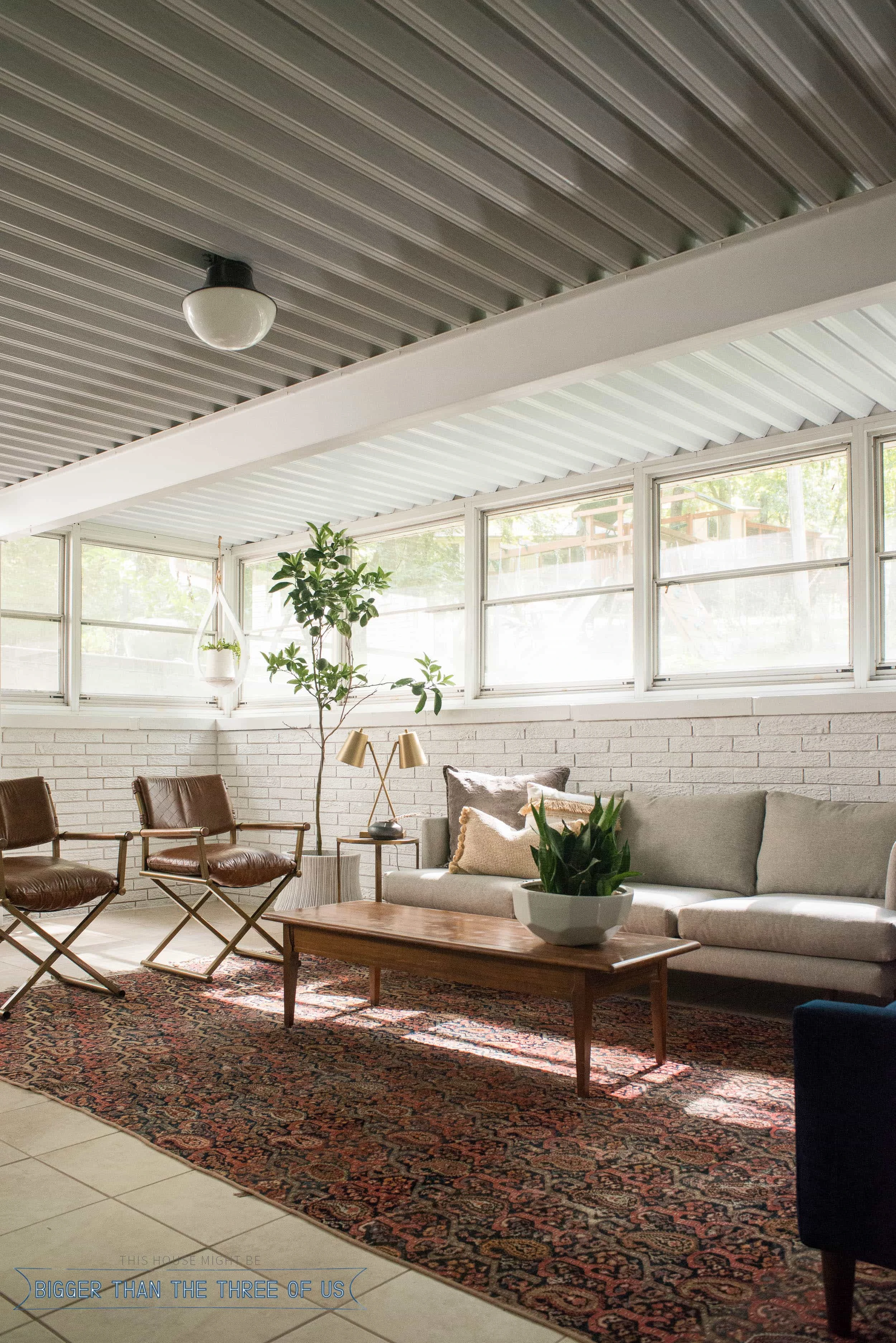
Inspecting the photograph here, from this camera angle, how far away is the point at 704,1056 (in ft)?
11.7

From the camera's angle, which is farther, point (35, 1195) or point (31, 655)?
point (31, 655)

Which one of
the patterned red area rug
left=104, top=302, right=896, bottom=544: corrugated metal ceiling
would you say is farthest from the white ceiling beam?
the patterned red area rug

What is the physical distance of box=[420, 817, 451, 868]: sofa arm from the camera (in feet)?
17.7

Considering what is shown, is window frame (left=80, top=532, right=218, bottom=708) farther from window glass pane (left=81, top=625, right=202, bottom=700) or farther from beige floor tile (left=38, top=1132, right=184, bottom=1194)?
beige floor tile (left=38, top=1132, right=184, bottom=1194)

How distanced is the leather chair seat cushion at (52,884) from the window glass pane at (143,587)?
3.05 m

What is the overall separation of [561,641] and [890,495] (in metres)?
1.97

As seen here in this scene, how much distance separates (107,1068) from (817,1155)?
95.1 inches

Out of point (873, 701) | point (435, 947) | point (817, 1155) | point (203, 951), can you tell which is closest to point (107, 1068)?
point (435, 947)

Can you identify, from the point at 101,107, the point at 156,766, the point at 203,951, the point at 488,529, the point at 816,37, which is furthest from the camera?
the point at 156,766

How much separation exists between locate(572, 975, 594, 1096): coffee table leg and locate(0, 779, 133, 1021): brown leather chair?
219cm

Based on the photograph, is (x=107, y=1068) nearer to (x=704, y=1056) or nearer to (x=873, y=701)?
(x=704, y=1056)

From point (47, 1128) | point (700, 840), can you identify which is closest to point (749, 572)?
point (700, 840)

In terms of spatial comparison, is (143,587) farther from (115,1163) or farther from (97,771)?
(115,1163)

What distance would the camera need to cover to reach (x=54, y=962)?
443cm
